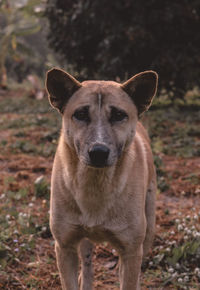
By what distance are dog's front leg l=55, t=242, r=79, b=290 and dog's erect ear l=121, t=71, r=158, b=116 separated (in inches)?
50.5

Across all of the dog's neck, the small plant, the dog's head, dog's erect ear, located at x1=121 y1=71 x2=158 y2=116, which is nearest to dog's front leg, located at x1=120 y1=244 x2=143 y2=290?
the dog's neck

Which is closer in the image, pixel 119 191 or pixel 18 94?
pixel 119 191

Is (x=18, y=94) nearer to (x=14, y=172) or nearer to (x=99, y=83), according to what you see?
(x=14, y=172)

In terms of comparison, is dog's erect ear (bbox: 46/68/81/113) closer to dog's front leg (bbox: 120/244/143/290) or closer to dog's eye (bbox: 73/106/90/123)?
dog's eye (bbox: 73/106/90/123)

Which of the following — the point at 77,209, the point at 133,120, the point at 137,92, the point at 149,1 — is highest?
the point at 149,1

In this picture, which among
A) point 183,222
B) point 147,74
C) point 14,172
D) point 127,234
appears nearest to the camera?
point 127,234

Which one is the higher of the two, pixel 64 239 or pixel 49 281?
pixel 64 239

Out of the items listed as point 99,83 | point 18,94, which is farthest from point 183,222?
point 18,94

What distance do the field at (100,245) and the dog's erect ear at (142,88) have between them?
1.52 meters

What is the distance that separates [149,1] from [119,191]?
9.78m

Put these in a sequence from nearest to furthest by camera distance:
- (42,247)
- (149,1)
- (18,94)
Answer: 1. (42,247)
2. (149,1)
3. (18,94)

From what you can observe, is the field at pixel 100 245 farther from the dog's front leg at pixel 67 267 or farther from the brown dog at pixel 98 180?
the brown dog at pixel 98 180

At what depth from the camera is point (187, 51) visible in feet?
37.3

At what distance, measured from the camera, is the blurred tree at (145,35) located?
431 inches
